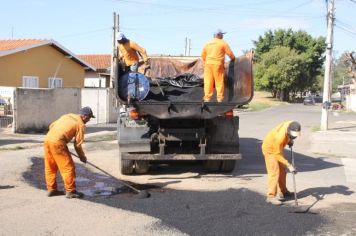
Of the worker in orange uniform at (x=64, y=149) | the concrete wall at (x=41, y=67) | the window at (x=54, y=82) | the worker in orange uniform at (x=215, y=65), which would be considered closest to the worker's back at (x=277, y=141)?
the worker in orange uniform at (x=215, y=65)

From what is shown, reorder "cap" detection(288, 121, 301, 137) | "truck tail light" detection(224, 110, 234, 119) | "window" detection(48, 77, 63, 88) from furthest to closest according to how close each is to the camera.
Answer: "window" detection(48, 77, 63, 88) → "truck tail light" detection(224, 110, 234, 119) → "cap" detection(288, 121, 301, 137)

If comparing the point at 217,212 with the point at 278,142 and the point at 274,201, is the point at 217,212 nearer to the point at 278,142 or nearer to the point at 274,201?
the point at 274,201

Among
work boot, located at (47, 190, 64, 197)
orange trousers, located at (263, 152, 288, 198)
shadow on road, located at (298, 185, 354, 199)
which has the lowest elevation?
shadow on road, located at (298, 185, 354, 199)

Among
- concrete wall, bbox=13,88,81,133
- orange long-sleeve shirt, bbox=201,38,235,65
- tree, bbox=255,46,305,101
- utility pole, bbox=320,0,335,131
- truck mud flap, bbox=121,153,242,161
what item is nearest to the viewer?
truck mud flap, bbox=121,153,242,161

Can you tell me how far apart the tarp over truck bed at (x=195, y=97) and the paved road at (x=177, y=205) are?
1204 mm

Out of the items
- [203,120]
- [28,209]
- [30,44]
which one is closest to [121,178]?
[203,120]

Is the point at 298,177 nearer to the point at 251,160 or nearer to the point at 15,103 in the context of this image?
the point at 251,160

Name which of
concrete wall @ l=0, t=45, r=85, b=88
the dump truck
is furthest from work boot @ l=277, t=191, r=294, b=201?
concrete wall @ l=0, t=45, r=85, b=88

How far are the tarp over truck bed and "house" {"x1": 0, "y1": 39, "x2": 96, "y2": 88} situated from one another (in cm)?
1354

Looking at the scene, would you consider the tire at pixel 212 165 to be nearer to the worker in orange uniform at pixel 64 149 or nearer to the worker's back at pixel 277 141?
the worker's back at pixel 277 141

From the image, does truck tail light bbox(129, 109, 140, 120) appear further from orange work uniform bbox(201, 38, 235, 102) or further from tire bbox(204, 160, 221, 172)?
tire bbox(204, 160, 221, 172)

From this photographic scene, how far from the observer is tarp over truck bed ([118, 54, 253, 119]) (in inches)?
333

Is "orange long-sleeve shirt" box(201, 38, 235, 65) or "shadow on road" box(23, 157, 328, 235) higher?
"orange long-sleeve shirt" box(201, 38, 235, 65)

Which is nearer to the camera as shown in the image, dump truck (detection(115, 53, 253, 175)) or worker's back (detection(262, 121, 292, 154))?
worker's back (detection(262, 121, 292, 154))
